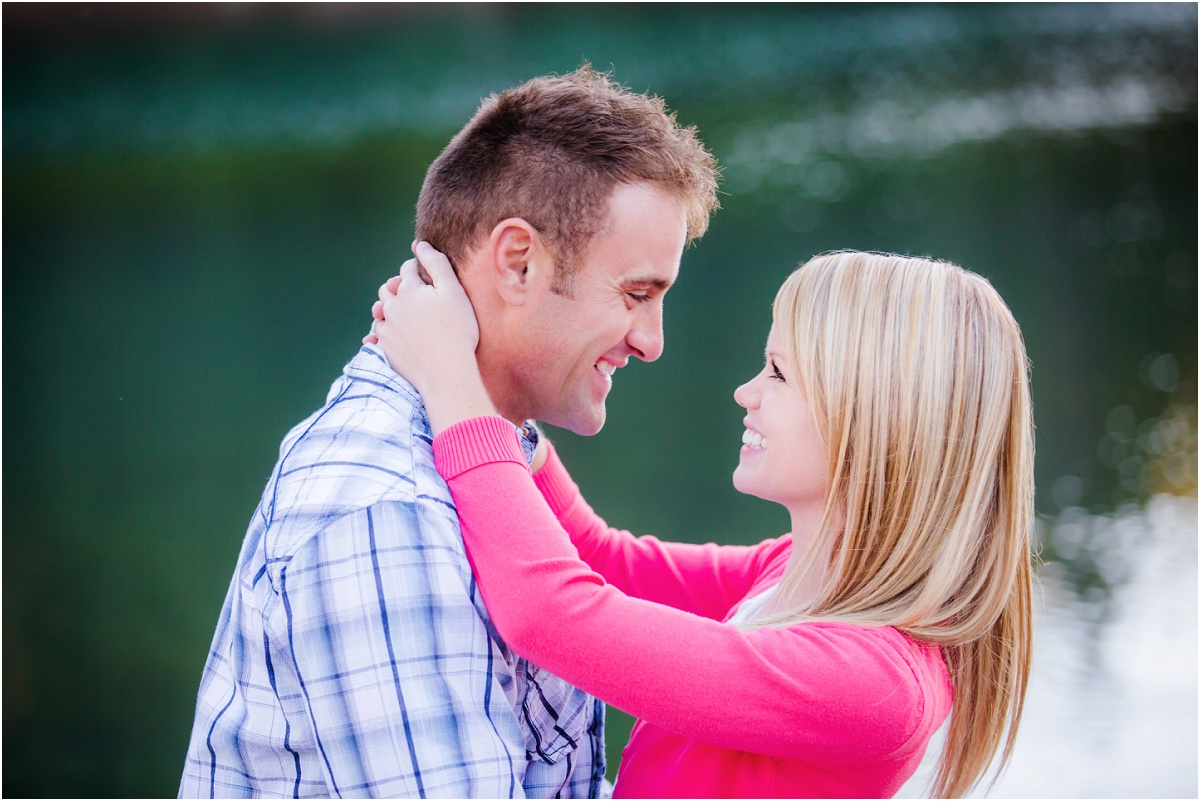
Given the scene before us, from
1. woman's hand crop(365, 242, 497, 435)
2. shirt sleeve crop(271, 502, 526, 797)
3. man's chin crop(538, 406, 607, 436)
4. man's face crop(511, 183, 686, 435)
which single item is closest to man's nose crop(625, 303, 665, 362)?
man's face crop(511, 183, 686, 435)

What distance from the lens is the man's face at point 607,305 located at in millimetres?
1187

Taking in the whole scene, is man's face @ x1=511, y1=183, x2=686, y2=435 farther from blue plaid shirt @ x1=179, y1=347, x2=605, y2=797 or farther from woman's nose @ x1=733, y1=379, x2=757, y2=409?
blue plaid shirt @ x1=179, y1=347, x2=605, y2=797

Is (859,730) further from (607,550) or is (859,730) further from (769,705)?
(607,550)

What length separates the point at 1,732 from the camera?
10.9 ft

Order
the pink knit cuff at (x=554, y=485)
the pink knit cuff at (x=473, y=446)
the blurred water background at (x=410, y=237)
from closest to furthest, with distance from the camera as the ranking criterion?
the pink knit cuff at (x=473, y=446) → the pink knit cuff at (x=554, y=485) → the blurred water background at (x=410, y=237)

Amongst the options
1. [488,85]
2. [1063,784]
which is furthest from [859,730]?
[488,85]

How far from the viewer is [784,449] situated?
3.84ft

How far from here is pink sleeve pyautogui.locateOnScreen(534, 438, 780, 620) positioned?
150 cm

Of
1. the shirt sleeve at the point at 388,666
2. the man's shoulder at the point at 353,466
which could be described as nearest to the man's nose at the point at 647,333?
the man's shoulder at the point at 353,466

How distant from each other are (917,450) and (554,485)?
24.1 inches

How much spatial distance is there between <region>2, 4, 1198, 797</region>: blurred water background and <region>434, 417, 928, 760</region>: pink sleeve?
8.97ft

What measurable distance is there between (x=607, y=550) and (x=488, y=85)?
253 centimetres

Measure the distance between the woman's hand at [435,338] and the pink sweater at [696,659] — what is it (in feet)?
0.11

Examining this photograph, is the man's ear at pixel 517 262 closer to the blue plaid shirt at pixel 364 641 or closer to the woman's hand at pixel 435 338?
the woman's hand at pixel 435 338
